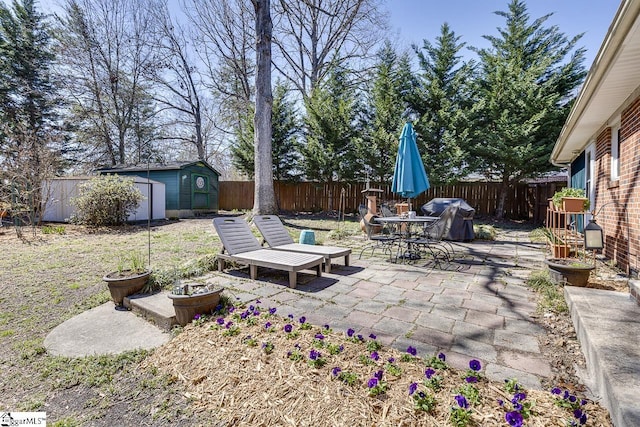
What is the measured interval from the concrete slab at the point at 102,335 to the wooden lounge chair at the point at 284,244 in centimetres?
210

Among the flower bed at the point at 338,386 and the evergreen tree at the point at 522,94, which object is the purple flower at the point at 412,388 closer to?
the flower bed at the point at 338,386

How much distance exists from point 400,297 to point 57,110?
2164 centimetres

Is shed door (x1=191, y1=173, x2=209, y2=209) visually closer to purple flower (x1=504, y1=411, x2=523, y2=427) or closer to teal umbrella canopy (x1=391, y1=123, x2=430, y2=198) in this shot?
teal umbrella canopy (x1=391, y1=123, x2=430, y2=198)

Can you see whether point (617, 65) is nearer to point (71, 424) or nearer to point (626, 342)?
point (626, 342)

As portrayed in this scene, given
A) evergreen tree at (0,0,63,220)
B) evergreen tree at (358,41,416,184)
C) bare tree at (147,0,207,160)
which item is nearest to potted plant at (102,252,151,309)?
evergreen tree at (358,41,416,184)

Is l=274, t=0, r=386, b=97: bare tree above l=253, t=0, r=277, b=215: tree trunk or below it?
above

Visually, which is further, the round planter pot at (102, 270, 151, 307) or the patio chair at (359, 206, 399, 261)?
the patio chair at (359, 206, 399, 261)

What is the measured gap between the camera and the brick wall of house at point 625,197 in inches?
→ 143

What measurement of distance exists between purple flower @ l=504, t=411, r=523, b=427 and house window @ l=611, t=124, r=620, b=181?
482 centimetres

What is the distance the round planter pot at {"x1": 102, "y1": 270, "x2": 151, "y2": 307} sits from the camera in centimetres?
320

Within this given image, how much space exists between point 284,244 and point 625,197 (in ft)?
15.6

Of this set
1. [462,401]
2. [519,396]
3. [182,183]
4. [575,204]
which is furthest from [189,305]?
[182,183]

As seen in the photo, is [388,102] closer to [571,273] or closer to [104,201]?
[571,273]

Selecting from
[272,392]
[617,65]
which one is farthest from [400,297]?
[617,65]
